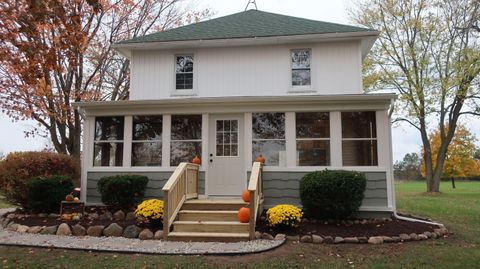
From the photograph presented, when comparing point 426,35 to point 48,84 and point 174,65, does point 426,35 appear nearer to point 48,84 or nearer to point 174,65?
point 174,65

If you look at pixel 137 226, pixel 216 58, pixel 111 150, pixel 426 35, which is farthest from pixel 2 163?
pixel 426 35

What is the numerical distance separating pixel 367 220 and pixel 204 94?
5855 mm

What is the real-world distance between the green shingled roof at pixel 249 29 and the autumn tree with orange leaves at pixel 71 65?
3.06m

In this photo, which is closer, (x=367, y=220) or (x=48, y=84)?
(x=367, y=220)

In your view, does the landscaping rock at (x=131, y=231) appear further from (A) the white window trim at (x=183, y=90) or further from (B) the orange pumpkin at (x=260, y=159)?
(A) the white window trim at (x=183, y=90)

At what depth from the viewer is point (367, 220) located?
902cm

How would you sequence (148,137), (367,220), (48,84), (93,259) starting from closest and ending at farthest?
(93,259) < (367,220) < (148,137) < (48,84)

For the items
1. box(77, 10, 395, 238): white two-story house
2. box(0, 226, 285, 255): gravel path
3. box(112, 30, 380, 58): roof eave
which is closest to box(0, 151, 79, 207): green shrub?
box(77, 10, 395, 238): white two-story house

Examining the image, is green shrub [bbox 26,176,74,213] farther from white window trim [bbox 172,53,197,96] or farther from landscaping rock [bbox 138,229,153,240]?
white window trim [bbox 172,53,197,96]

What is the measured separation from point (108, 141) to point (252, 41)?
5.07 m

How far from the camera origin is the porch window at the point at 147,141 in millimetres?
10133

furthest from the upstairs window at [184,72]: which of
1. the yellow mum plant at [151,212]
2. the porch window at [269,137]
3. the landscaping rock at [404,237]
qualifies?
the landscaping rock at [404,237]

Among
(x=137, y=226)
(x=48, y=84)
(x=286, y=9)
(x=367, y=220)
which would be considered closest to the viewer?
(x=137, y=226)

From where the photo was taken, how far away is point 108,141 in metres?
10.3
